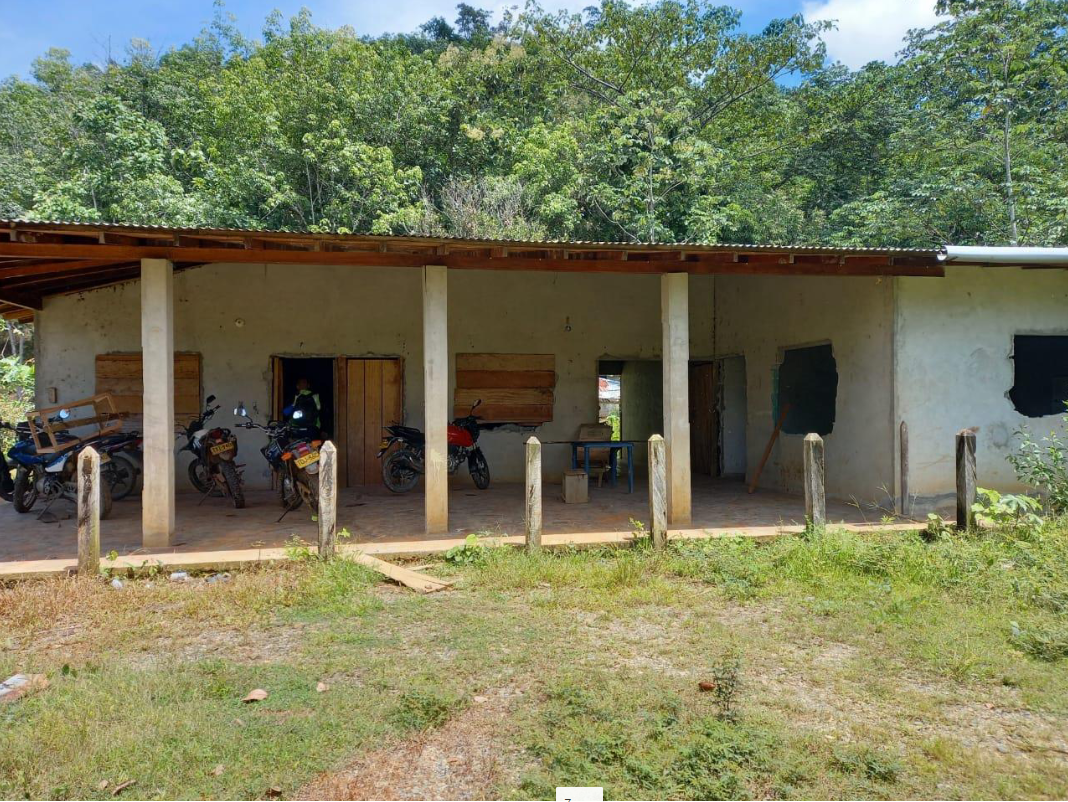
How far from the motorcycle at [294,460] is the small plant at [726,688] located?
4659 mm

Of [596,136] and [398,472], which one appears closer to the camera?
[398,472]

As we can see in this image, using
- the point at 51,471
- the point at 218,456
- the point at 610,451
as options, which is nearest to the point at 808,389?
the point at 610,451

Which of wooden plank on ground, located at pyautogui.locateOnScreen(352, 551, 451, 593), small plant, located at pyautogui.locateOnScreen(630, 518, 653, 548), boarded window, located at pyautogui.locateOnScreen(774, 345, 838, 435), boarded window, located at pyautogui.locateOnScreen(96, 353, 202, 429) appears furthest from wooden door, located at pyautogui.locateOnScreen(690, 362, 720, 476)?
boarded window, located at pyautogui.locateOnScreen(96, 353, 202, 429)

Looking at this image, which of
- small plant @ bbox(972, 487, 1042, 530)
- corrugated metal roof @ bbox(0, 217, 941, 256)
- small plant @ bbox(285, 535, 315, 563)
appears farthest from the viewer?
small plant @ bbox(972, 487, 1042, 530)

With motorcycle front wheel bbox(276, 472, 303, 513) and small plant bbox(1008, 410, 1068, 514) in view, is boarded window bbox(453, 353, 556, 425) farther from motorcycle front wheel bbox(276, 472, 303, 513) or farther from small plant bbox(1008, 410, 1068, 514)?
small plant bbox(1008, 410, 1068, 514)

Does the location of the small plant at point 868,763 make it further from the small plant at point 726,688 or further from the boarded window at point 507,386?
the boarded window at point 507,386

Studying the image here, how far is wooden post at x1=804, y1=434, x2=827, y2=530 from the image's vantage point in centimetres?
618

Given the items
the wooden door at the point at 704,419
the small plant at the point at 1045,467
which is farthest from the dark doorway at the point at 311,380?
the small plant at the point at 1045,467

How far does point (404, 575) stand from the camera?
5.53 metres

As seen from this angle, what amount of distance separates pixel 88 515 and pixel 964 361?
8120 millimetres

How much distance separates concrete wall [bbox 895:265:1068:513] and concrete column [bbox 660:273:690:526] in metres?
2.33

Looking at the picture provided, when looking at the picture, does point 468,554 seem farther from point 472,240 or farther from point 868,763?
point 868,763

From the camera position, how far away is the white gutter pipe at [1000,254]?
667cm

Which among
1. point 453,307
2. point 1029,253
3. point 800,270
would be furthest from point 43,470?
point 1029,253
